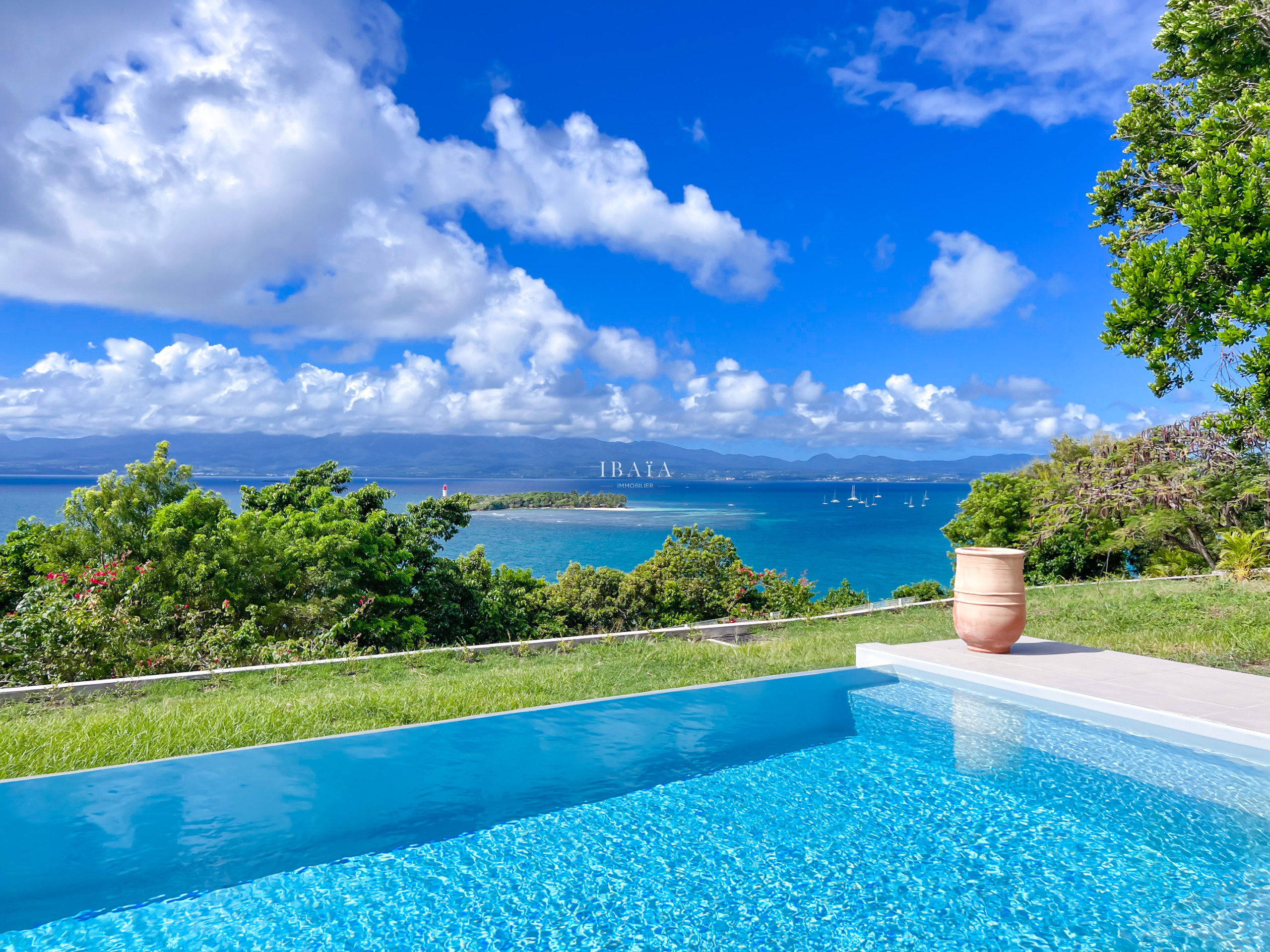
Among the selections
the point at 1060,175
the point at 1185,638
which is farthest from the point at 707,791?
the point at 1060,175

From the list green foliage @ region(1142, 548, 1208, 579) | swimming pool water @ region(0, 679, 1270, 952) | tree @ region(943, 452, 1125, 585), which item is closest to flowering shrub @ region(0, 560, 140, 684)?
swimming pool water @ region(0, 679, 1270, 952)

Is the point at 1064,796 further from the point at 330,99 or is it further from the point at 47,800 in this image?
the point at 330,99

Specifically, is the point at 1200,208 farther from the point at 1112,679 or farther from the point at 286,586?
the point at 286,586

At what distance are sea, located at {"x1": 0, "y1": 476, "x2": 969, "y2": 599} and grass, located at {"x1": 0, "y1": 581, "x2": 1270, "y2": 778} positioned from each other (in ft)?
17.5

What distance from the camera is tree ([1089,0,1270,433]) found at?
633cm

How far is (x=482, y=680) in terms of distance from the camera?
735cm

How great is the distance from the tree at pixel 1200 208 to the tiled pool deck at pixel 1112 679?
8.75ft

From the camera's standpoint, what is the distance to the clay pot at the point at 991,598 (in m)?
7.40

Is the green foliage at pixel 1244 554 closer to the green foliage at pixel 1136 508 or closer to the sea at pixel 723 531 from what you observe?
the green foliage at pixel 1136 508

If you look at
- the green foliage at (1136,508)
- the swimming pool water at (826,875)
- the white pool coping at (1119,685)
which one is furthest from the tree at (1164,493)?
the swimming pool water at (826,875)

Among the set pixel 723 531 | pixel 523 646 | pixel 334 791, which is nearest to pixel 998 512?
pixel 523 646

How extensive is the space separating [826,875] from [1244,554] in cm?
1601

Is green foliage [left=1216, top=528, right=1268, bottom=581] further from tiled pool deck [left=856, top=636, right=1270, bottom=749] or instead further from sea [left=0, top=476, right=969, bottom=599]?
sea [left=0, top=476, right=969, bottom=599]

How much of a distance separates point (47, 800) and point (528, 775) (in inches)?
120
